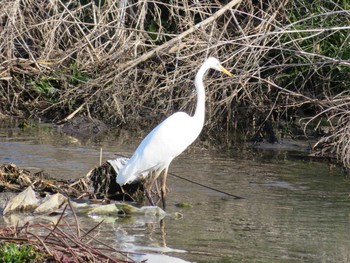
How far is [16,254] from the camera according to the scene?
5156 mm

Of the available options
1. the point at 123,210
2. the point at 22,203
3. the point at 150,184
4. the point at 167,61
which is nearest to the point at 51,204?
the point at 22,203

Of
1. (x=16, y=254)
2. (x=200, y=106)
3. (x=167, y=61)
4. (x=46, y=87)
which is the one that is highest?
(x=167, y=61)

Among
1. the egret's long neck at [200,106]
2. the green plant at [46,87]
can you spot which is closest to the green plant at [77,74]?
the green plant at [46,87]

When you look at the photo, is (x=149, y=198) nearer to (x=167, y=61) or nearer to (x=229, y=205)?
(x=229, y=205)

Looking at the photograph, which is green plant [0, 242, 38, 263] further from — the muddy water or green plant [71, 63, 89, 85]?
green plant [71, 63, 89, 85]

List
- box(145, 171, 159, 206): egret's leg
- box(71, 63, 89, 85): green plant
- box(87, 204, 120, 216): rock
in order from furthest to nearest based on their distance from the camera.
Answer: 1. box(71, 63, 89, 85): green plant
2. box(145, 171, 159, 206): egret's leg
3. box(87, 204, 120, 216): rock

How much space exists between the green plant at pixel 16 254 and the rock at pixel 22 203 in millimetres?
2419

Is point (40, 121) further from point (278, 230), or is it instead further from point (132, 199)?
point (278, 230)

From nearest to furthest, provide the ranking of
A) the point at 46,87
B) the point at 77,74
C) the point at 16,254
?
the point at 16,254, the point at 77,74, the point at 46,87

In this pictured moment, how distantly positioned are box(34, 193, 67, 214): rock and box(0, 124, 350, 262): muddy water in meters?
0.36

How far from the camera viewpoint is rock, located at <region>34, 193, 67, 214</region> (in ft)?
25.3

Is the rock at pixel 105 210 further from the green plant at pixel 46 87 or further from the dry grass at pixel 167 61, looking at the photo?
the green plant at pixel 46 87

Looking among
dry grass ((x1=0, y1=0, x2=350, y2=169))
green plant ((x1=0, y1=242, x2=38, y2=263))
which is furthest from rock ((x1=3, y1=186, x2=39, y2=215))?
dry grass ((x1=0, y1=0, x2=350, y2=169))

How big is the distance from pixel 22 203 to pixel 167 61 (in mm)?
6106
